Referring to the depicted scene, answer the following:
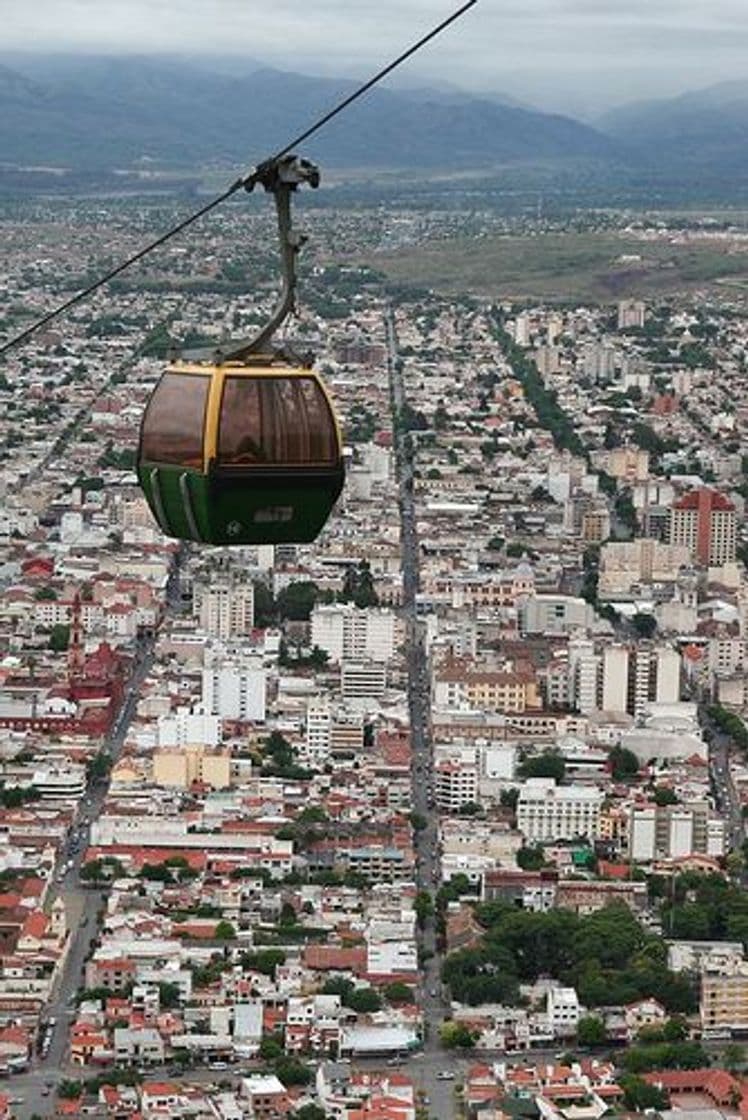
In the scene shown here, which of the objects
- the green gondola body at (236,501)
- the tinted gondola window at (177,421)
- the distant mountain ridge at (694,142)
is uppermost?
the tinted gondola window at (177,421)

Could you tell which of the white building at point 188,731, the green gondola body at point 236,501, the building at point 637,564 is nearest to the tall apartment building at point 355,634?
the white building at point 188,731

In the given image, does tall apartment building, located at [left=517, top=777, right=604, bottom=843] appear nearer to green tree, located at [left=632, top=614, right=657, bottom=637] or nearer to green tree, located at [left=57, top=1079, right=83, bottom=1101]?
green tree, located at [left=57, top=1079, right=83, bottom=1101]

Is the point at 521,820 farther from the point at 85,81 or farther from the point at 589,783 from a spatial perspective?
the point at 85,81

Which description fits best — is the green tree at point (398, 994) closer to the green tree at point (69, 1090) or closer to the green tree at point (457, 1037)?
the green tree at point (457, 1037)

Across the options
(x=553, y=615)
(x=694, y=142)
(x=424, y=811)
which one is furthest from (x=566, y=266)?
(x=694, y=142)

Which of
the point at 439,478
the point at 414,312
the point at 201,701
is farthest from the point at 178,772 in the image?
the point at 414,312

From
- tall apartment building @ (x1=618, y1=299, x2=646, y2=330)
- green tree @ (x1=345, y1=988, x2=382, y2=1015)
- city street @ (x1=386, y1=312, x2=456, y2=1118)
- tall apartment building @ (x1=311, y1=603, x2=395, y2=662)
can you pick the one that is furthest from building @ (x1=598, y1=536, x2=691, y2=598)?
tall apartment building @ (x1=618, y1=299, x2=646, y2=330)

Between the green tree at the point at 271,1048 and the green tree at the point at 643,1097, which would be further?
the green tree at the point at 271,1048

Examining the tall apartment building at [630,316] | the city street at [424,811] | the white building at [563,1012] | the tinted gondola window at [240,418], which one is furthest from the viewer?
the tall apartment building at [630,316]
